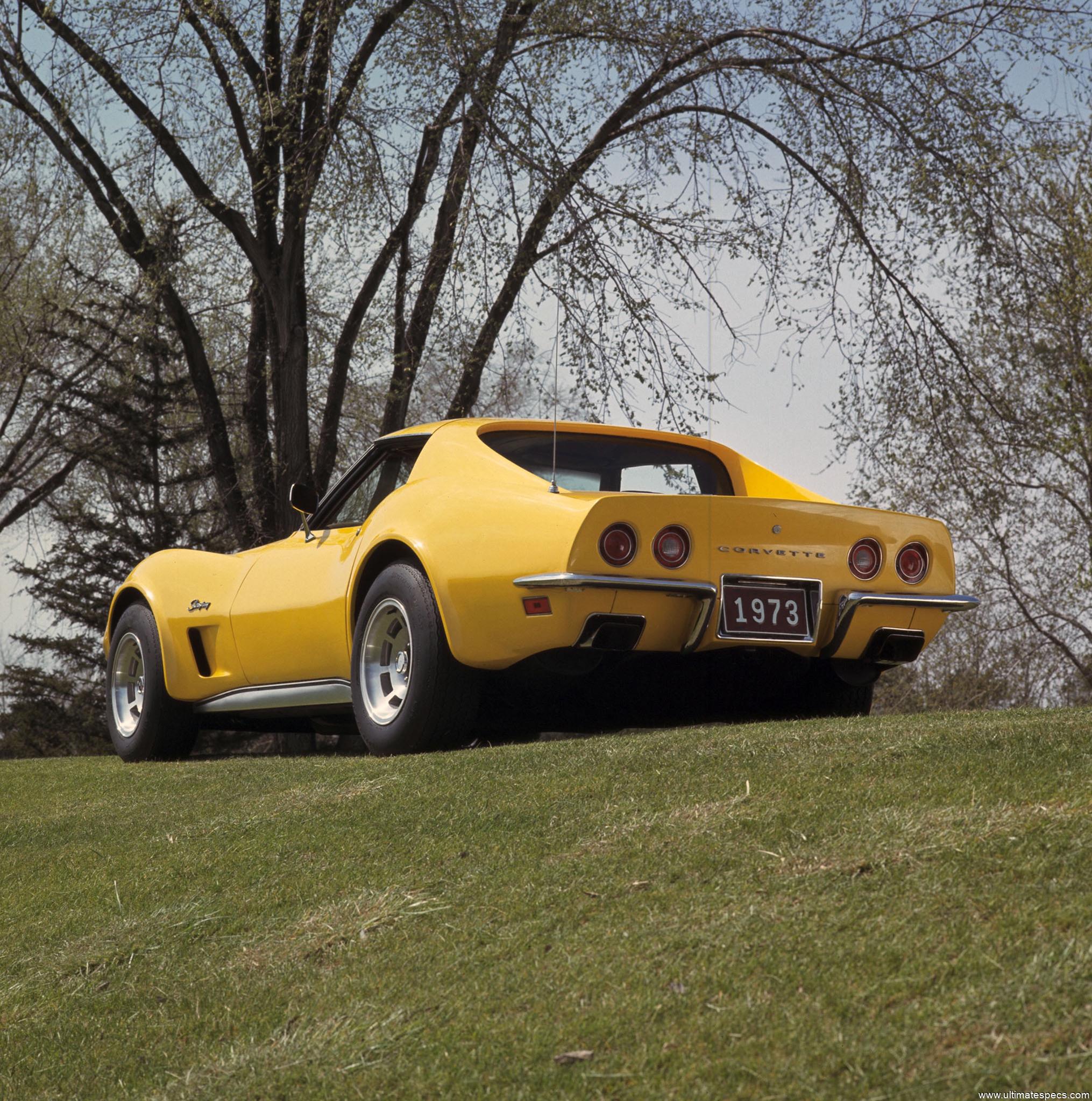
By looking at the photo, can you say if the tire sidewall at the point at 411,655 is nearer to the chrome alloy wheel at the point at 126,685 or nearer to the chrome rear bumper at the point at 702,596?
the chrome rear bumper at the point at 702,596

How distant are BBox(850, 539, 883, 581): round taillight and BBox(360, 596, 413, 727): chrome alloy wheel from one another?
2.06 m

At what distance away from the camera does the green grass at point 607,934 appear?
2.29m

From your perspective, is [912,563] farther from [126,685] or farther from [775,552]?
[126,685]

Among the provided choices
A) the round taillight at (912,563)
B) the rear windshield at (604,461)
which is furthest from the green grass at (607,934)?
the rear windshield at (604,461)

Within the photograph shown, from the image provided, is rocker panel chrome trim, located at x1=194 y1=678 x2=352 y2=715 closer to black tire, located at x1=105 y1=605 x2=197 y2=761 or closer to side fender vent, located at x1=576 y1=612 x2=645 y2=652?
black tire, located at x1=105 y1=605 x2=197 y2=761

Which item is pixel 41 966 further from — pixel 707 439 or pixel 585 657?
pixel 707 439

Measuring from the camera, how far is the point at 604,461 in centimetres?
639

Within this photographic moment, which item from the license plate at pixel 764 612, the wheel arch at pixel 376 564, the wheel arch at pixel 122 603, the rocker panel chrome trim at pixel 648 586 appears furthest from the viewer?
the wheel arch at pixel 122 603

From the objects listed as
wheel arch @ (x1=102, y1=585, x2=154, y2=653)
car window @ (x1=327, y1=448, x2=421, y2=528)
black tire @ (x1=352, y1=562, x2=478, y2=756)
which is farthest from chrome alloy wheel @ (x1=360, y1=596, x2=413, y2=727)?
wheel arch @ (x1=102, y1=585, x2=154, y2=653)

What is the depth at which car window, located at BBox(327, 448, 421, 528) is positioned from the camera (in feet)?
22.3

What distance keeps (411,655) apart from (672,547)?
1287 mm

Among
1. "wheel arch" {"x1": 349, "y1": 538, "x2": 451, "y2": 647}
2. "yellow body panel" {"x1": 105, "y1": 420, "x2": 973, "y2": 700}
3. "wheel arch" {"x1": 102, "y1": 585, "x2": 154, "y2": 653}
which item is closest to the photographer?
"yellow body panel" {"x1": 105, "y1": 420, "x2": 973, "y2": 700}

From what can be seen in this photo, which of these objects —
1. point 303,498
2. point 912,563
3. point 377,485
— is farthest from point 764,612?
point 303,498

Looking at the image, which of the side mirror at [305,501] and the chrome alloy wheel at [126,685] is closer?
the side mirror at [305,501]
